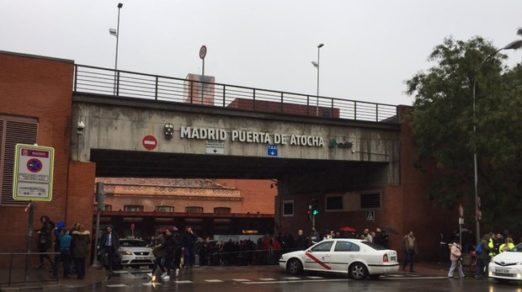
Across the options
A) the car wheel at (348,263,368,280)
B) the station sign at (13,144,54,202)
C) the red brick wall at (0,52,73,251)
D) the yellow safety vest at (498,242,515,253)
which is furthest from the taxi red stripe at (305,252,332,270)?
the station sign at (13,144,54,202)

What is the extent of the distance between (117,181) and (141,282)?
35.9m

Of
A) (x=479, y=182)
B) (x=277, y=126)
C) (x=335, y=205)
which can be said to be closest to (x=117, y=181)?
(x=335, y=205)

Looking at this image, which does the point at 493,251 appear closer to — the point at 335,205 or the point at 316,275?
the point at 316,275

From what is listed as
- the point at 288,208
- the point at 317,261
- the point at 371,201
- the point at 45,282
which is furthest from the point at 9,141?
the point at 288,208

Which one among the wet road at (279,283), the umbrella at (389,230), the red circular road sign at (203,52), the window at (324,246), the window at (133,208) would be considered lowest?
the wet road at (279,283)

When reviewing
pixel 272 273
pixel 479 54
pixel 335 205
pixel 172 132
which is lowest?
pixel 272 273

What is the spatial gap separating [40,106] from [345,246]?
38.2ft

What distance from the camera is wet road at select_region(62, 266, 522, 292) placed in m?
16.5

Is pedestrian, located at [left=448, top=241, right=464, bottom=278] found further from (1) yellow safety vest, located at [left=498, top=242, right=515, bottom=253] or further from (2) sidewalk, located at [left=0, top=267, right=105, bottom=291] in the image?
(2) sidewalk, located at [left=0, top=267, right=105, bottom=291]

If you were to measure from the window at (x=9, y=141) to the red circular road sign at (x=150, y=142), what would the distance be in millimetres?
4066

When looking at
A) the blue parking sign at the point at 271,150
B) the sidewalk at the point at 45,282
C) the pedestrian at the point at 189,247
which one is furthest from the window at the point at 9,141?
the blue parking sign at the point at 271,150

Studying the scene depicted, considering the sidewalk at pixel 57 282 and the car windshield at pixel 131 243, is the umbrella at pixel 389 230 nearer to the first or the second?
the sidewalk at pixel 57 282

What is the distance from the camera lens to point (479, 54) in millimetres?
26062

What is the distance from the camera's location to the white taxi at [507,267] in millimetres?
18375
